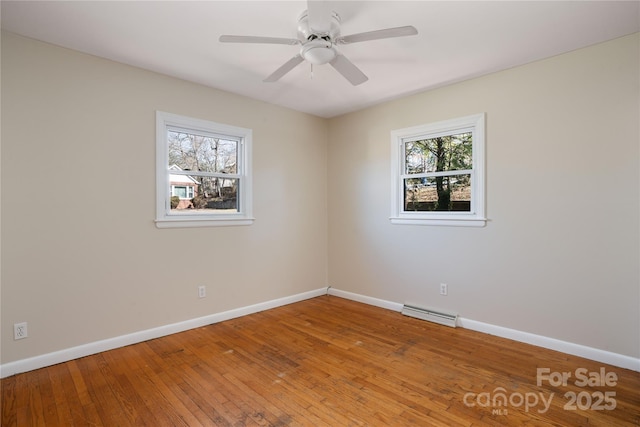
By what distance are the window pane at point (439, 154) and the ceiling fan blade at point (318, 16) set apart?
2.14 meters

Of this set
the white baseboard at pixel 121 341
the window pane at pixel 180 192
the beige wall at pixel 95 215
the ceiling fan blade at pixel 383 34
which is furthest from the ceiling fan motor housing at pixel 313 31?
the white baseboard at pixel 121 341

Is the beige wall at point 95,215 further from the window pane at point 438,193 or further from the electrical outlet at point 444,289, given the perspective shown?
the electrical outlet at point 444,289

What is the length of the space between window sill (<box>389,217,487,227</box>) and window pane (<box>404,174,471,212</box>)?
139 mm

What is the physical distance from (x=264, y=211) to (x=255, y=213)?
0.14 m

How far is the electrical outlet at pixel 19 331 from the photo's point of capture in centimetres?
244

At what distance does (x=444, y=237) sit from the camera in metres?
3.56

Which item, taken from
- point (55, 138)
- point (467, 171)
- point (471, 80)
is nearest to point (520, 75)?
point (471, 80)

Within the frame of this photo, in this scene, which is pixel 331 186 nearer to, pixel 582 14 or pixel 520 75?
pixel 520 75

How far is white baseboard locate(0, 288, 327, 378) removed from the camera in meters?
2.45

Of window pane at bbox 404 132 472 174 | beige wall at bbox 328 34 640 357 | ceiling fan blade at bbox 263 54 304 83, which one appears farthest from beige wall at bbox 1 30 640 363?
ceiling fan blade at bbox 263 54 304 83

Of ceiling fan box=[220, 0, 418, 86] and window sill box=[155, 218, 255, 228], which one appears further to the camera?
window sill box=[155, 218, 255, 228]

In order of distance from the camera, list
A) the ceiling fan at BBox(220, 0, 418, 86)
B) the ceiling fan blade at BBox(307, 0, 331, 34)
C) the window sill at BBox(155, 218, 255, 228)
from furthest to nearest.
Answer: the window sill at BBox(155, 218, 255, 228)
the ceiling fan at BBox(220, 0, 418, 86)
the ceiling fan blade at BBox(307, 0, 331, 34)

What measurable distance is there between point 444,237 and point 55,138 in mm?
3826

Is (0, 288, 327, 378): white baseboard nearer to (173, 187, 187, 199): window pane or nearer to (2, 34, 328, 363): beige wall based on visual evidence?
Result: (2, 34, 328, 363): beige wall
